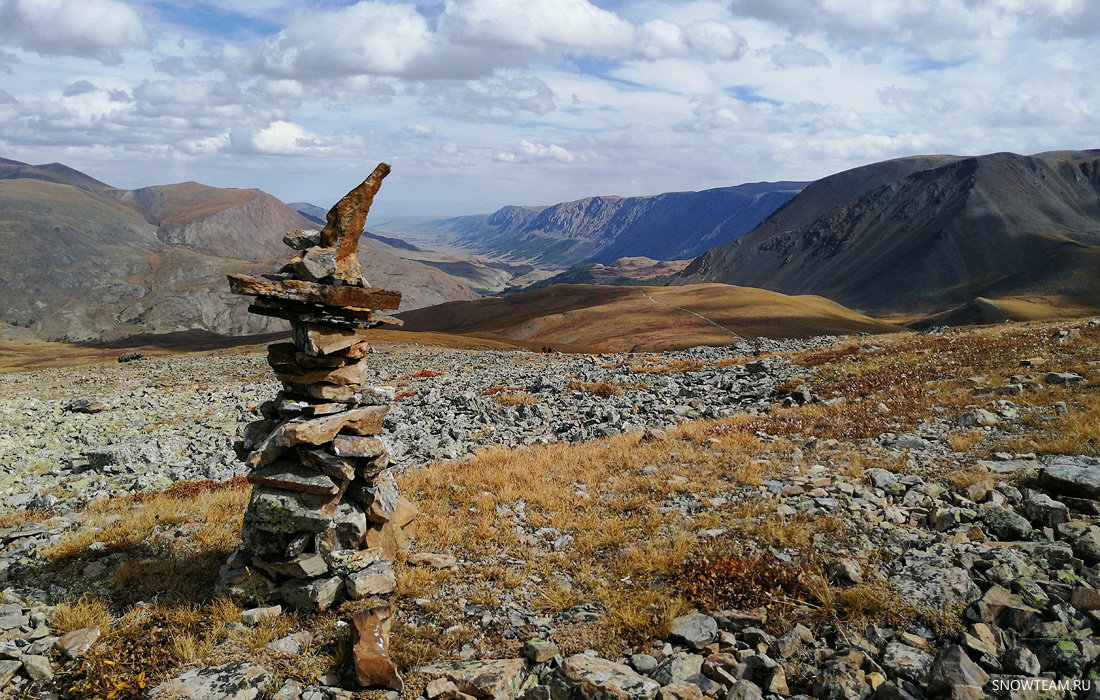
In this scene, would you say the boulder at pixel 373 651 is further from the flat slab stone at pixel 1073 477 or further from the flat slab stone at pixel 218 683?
the flat slab stone at pixel 1073 477

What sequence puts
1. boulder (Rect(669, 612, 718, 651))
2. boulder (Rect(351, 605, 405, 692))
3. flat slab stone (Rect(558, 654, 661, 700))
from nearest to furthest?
flat slab stone (Rect(558, 654, 661, 700))
boulder (Rect(351, 605, 405, 692))
boulder (Rect(669, 612, 718, 651))

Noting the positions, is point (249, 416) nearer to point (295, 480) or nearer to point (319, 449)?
point (319, 449)

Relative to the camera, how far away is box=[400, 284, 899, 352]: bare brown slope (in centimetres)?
7456

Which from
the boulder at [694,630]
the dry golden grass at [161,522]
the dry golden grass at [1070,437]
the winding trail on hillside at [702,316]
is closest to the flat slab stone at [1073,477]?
the dry golden grass at [1070,437]

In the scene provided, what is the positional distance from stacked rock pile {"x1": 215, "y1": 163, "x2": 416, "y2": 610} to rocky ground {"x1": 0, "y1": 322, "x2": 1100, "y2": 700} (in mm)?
610

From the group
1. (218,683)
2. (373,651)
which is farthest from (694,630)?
(218,683)

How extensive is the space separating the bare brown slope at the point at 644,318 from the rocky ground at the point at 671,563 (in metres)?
50.3

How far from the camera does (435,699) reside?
6.55 metres

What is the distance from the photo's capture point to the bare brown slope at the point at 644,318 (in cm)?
7456

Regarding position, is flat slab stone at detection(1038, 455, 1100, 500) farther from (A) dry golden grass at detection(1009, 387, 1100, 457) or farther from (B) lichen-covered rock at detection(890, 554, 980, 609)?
(B) lichen-covered rock at detection(890, 554, 980, 609)

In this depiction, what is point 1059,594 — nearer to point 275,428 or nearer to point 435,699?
point 435,699

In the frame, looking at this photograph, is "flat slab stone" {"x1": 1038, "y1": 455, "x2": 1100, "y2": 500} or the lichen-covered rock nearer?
the lichen-covered rock

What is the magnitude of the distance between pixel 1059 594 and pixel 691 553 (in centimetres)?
462

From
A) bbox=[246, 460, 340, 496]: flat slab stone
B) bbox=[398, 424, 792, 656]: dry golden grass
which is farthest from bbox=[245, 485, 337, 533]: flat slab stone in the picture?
bbox=[398, 424, 792, 656]: dry golden grass
